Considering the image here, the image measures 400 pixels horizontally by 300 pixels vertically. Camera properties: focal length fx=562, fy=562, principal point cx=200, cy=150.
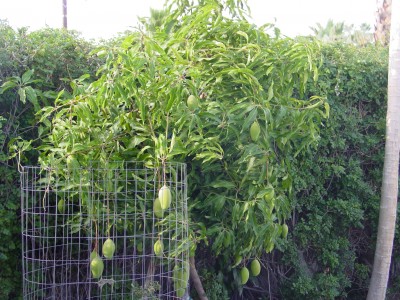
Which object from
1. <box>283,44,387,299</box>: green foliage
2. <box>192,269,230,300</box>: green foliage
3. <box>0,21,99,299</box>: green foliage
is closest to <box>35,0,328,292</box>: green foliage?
<box>0,21,99,299</box>: green foliage

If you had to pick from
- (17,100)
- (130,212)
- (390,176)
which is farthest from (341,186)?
(17,100)

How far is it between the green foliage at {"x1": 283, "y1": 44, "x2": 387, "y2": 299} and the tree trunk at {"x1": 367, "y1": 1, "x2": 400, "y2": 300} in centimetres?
29

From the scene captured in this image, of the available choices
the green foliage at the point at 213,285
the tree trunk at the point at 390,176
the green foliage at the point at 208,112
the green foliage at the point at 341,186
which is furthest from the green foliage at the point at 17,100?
the tree trunk at the point at 390,176

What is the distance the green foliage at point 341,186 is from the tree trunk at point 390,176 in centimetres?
29

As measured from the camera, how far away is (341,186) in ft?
18.5

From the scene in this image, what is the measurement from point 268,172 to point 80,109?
1221 millimetres

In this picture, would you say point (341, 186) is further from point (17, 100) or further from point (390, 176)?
point (17, 100)

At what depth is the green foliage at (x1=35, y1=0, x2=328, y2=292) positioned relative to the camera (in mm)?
3271

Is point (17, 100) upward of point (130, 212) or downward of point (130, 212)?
upward

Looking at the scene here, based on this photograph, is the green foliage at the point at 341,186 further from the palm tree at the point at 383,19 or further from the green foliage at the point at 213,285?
the palm tree at the point at 383,19

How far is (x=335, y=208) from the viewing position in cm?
543

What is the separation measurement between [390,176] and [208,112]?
256cm

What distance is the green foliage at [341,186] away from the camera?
531 centimetres

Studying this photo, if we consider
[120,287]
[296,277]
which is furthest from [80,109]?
[296,277]
